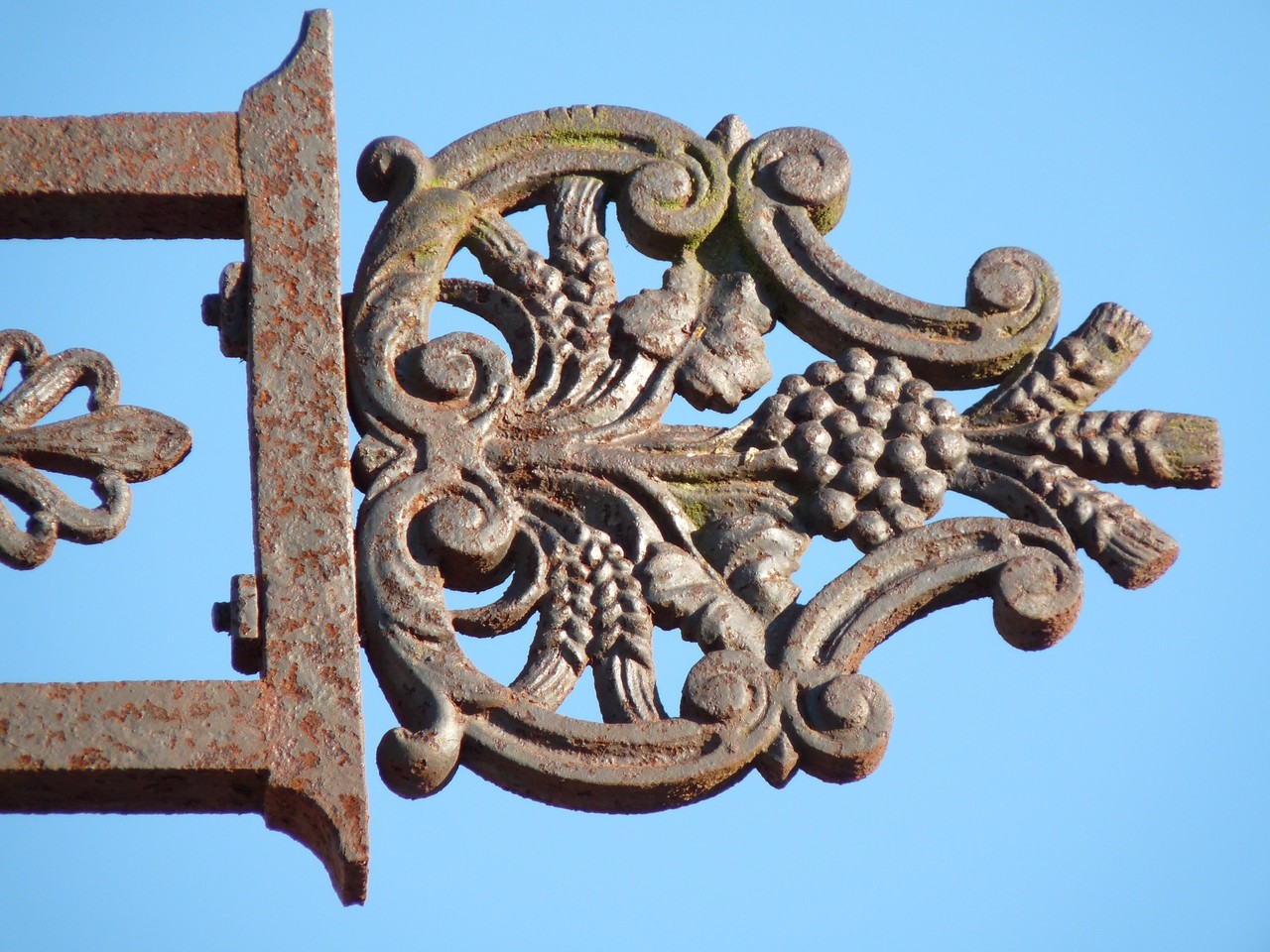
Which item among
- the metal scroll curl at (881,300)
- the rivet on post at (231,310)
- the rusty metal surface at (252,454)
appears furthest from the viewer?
the metal scroll curl at (881,300)

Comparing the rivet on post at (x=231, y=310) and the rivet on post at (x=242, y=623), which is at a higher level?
the rivet on post at (x=231, y=310)

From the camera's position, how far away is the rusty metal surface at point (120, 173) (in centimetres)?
482

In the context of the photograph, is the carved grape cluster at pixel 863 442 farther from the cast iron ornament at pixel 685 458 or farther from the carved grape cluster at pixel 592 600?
the carved grape cluster at pixel 592 600

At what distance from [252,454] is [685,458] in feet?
2.34

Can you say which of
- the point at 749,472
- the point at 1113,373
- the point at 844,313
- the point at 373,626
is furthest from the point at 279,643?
the point at 1113,373

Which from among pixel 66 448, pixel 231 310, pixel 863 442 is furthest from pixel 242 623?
pixel 863 442

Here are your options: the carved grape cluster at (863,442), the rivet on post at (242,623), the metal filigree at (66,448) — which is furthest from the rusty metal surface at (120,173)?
the carved grape cluster at (863,442)

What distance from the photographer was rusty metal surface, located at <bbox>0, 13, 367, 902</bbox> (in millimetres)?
4375

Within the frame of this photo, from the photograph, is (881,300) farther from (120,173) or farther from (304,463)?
(120,173)

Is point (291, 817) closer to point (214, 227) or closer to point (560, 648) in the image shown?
point (560, 648)

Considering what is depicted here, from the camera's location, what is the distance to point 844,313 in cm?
488

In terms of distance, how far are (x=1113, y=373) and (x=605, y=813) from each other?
1.17m

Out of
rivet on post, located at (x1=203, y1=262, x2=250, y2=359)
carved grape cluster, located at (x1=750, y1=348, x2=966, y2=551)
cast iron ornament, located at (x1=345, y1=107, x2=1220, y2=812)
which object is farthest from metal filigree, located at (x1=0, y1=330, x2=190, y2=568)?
carved grape cluster, located at (x1=750, y1=348, x2=966, y2=551)

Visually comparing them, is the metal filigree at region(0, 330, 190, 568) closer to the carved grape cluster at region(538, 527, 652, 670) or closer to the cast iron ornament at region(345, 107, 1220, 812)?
the cast iron ornament at region(345, 107, 1220, 812)
